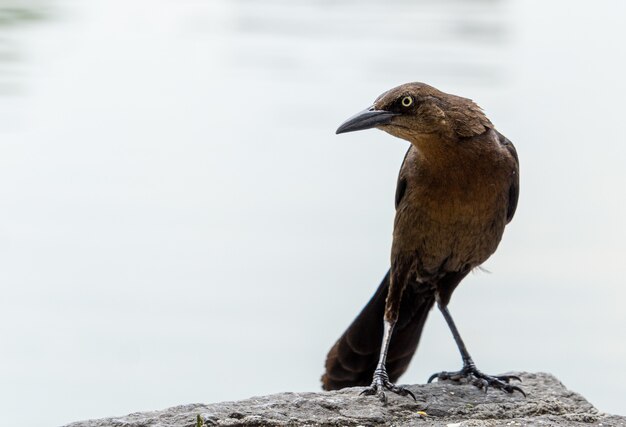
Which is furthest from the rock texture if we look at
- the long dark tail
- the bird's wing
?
the bird's wing

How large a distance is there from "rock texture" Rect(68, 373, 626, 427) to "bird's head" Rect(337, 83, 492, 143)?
114cm

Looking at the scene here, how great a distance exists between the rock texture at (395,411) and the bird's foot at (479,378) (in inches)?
1.9

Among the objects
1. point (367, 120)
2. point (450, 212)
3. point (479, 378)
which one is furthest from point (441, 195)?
point (479, 378)

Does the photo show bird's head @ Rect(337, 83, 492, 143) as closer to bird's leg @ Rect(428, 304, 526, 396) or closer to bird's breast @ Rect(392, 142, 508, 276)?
bird's breast @ Rect(392, 142, 508, 276)

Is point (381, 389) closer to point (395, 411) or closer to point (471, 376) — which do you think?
point (395, 411)

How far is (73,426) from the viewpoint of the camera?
366cm

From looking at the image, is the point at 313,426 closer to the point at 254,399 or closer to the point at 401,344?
the point at 254,399

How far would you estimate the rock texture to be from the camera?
12.1 ft

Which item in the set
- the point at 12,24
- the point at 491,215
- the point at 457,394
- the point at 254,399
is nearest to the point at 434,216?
the point at 491,215

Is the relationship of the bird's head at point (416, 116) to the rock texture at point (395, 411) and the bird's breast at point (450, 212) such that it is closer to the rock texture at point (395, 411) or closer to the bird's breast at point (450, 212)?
the bird's breast at point (450, 212)

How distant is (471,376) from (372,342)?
25.5 inches

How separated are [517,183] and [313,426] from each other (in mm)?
1763

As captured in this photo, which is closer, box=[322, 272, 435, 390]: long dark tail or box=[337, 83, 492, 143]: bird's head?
box=[337, 83, 492, 143]: bird's head

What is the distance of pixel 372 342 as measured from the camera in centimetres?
529
